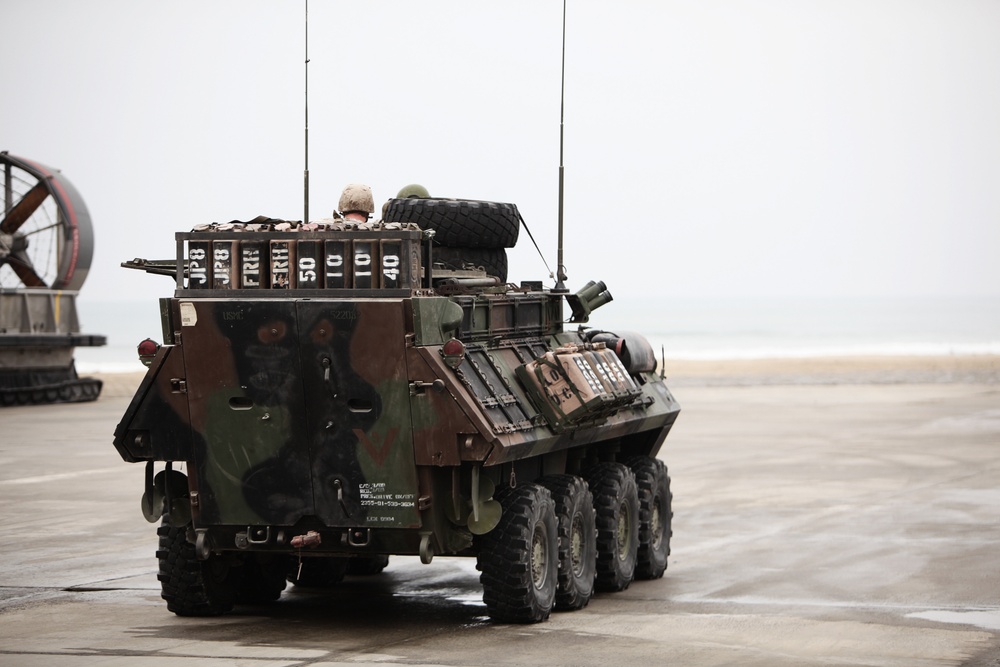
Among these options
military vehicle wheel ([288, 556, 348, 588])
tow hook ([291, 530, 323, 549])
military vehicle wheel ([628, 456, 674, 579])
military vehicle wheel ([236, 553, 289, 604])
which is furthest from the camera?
military vehicle wheel ([628, 456, 674, 579])

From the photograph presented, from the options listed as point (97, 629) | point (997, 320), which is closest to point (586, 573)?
point (97, 629)

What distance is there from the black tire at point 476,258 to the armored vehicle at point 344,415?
3.27 ft

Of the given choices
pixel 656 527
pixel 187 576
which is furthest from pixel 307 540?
pixel 656 527

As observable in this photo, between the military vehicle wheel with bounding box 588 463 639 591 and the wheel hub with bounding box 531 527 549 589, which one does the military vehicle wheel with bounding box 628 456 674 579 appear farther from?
the wheel hub with bounding box 531 527 549 589

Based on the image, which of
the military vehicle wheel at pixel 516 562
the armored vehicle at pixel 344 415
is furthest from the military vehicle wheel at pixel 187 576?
the military vehicle wheel at pixel 516 562

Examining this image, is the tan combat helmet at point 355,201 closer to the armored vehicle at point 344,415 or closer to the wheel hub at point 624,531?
the armored vehicle at point 344,415

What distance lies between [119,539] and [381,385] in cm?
698

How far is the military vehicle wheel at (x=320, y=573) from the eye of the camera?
595 inches

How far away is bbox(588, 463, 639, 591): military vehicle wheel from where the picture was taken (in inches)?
579

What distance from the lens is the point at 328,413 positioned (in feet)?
40.4

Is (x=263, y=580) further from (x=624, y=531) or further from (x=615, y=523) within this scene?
(x=624, y=531)

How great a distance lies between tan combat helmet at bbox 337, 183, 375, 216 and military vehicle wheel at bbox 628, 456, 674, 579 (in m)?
3.95

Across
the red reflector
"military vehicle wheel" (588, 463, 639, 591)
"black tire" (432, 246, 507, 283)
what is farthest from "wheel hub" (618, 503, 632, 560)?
the red reflector

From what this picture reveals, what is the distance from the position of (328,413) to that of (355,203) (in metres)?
2.11
